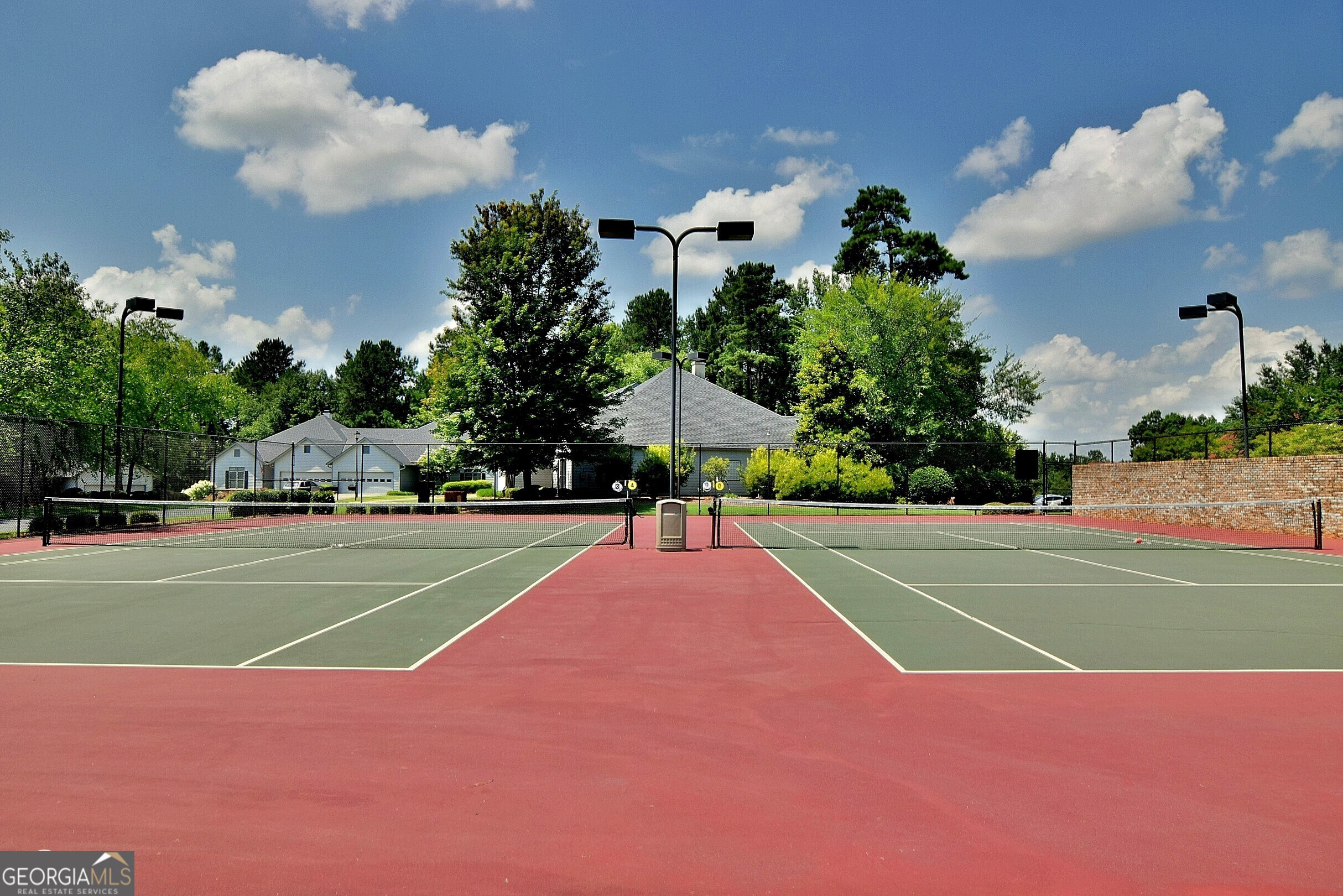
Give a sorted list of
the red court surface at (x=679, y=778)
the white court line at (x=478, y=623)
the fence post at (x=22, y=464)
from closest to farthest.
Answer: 1. the red court surface at (x=679, y=778)
2. the white court line at (x=478, y=623)
3. the fence post at (x=22, y=464)

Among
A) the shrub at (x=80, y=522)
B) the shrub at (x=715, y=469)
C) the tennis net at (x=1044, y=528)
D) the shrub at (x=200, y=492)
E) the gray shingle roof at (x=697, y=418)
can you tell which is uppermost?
the gray shingle roof at (x=697, y=418)

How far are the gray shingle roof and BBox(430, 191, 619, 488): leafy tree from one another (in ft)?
26.7

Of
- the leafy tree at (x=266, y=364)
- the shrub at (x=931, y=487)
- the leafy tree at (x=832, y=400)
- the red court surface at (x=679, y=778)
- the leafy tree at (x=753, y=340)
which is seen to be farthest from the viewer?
the leafy tree at (x=266, y=364)

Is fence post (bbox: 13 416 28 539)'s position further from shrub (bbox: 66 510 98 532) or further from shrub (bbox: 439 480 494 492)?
shrub (bbox: 439 480 494 492)

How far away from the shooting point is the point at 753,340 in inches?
2847

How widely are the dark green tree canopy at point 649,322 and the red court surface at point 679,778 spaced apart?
78680mm

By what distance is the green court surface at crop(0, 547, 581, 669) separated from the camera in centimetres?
825

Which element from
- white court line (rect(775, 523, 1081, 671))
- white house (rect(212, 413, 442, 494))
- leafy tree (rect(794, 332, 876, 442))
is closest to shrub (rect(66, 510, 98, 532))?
white court line (rect(775, 523, 1081, 671))

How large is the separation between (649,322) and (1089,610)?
7867cm

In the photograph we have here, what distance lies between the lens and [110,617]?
10.2 metres

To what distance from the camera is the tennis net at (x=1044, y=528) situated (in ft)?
68.7

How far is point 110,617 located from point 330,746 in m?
6.87

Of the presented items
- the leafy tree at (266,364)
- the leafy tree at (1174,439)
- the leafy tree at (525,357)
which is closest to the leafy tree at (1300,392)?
the leafy tree at (1174,439)

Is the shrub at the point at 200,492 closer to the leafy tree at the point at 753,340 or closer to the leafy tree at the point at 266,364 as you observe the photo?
the leafy tree at the point at 753,340
